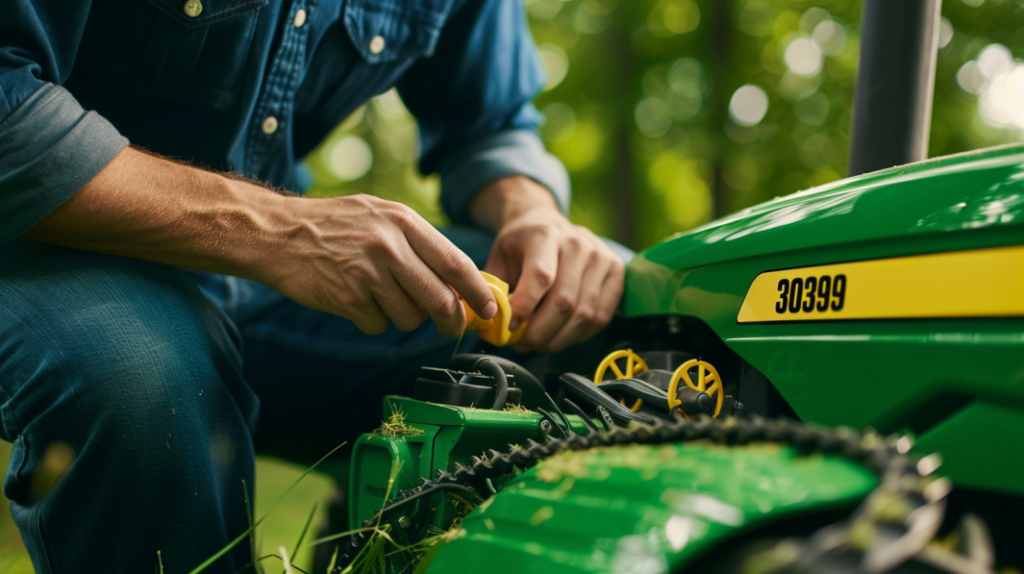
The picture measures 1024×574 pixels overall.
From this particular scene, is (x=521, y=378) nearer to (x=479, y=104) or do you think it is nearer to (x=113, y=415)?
(x=113, y=415)

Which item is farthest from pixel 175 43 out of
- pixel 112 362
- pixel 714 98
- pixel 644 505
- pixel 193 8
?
pixel 714 98

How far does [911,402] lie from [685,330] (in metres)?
0.37

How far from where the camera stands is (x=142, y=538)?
0.87 m

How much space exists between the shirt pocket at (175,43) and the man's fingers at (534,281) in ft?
1.73

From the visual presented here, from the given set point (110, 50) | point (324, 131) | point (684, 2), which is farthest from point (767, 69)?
point (110, 50)

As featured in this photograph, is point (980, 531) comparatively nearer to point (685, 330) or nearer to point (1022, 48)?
point (685, 330)

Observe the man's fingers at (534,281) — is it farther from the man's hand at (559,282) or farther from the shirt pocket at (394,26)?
the shirt pocket at (394,26)

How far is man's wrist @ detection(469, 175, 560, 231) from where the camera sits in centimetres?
140

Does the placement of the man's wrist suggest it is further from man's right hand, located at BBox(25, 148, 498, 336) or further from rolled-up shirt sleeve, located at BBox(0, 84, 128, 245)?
rolled-up shirt sleeve, located at BBox(0, 84, 128, 245)

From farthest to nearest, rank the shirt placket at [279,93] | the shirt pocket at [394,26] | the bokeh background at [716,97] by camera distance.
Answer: the bokeh background at [716,97] → the shirt pocket at [394,26] → the shirt placket at [279,93]

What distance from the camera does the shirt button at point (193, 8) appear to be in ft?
3.38

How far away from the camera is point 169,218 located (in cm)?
88

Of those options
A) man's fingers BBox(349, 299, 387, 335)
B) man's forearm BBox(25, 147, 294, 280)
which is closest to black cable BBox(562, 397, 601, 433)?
man's fingers BBox(349, 299, 387, 335)

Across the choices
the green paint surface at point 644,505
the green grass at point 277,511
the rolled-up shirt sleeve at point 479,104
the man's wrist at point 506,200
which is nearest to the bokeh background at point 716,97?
the green grass at point 277,511
